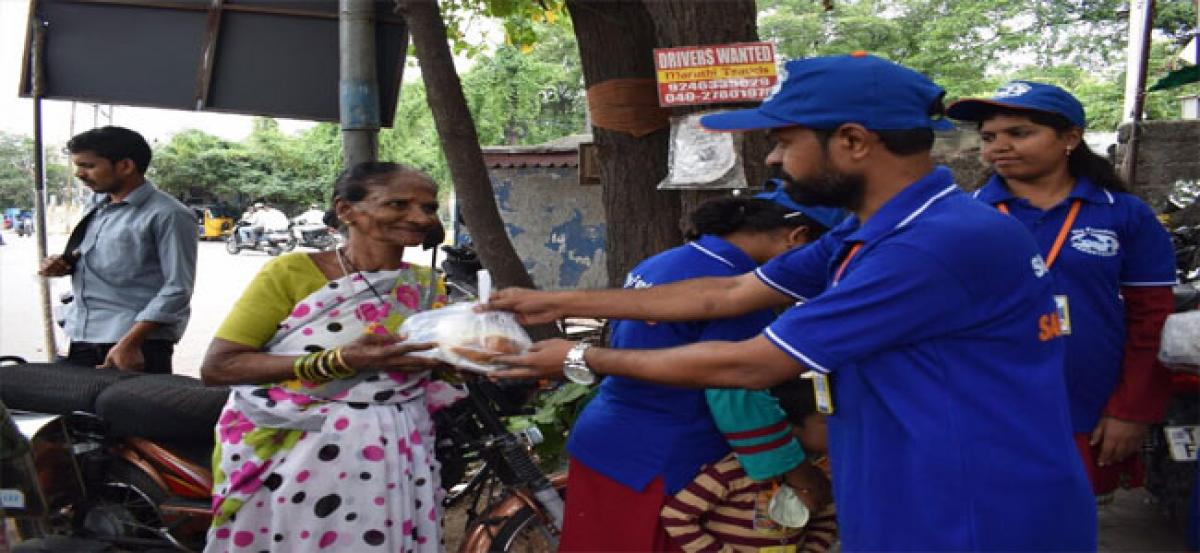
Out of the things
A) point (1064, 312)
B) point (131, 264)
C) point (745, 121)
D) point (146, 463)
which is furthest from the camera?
point (131, 264)

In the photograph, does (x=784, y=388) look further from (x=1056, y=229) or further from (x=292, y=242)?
(x=292, y=242)

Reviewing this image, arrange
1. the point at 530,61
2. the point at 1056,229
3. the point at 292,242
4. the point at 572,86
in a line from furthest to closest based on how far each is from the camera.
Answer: the point at 572,86, the point at 530,61, the point at 292,242, the point at 1056,229

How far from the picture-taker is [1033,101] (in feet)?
9.30

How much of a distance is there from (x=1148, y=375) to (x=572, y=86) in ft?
107

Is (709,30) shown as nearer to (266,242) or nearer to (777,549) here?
(777,549)

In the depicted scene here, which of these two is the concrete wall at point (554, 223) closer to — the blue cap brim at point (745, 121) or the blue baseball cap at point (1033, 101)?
the blue baseball cap at point (1033, 101)

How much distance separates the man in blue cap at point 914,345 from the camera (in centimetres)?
167

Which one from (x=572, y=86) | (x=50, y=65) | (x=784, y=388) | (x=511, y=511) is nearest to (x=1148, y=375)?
(x=784, y=388)

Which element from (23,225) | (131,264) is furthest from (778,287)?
(23,225)

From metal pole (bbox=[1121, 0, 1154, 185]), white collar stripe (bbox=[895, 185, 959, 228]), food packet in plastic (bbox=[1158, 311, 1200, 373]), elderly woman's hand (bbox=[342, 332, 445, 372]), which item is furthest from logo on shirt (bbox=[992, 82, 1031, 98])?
metal pole (bbox=[1121, 0, 1154, 185])

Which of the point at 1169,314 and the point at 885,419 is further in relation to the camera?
the point at 1169,314

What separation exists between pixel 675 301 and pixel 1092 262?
132 centimetres

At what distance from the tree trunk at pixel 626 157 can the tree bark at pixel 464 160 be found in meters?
0.94

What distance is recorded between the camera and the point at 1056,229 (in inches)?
111
